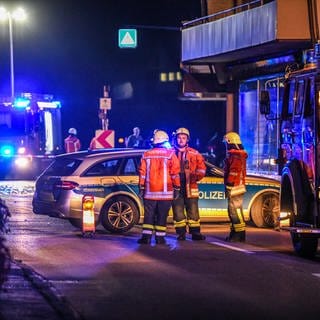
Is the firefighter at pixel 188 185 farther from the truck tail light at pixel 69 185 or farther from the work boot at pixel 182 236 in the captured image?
the truck tail light at pixel 69 185

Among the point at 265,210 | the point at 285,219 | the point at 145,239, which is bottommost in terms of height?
the point at 145,239

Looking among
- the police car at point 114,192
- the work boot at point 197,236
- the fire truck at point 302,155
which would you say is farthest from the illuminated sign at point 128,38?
the fire truck at point 302,155

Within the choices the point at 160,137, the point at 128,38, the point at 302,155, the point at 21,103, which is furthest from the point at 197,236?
the point at 21,103

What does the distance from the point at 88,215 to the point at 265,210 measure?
3.54 metres

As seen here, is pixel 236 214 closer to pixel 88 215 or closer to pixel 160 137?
pixel 160 137

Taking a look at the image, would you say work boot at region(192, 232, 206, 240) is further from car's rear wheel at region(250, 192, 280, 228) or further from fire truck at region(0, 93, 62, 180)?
fire truck at region(0, 93, 62, 180)

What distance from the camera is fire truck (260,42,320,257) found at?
36.4ft

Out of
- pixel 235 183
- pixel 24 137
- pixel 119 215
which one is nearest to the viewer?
pixel 235 183

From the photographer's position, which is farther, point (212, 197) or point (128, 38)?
point (128, 38)

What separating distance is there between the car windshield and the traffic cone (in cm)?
89

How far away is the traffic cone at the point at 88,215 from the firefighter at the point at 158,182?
1.15 metres

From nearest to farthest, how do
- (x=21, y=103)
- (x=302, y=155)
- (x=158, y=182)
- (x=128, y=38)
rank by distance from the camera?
(x=302, y=155), (x=158, y=182), (x=128, y=38), (x=21, y=103)

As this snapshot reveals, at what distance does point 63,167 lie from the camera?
15.4 metres

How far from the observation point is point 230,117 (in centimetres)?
2620
